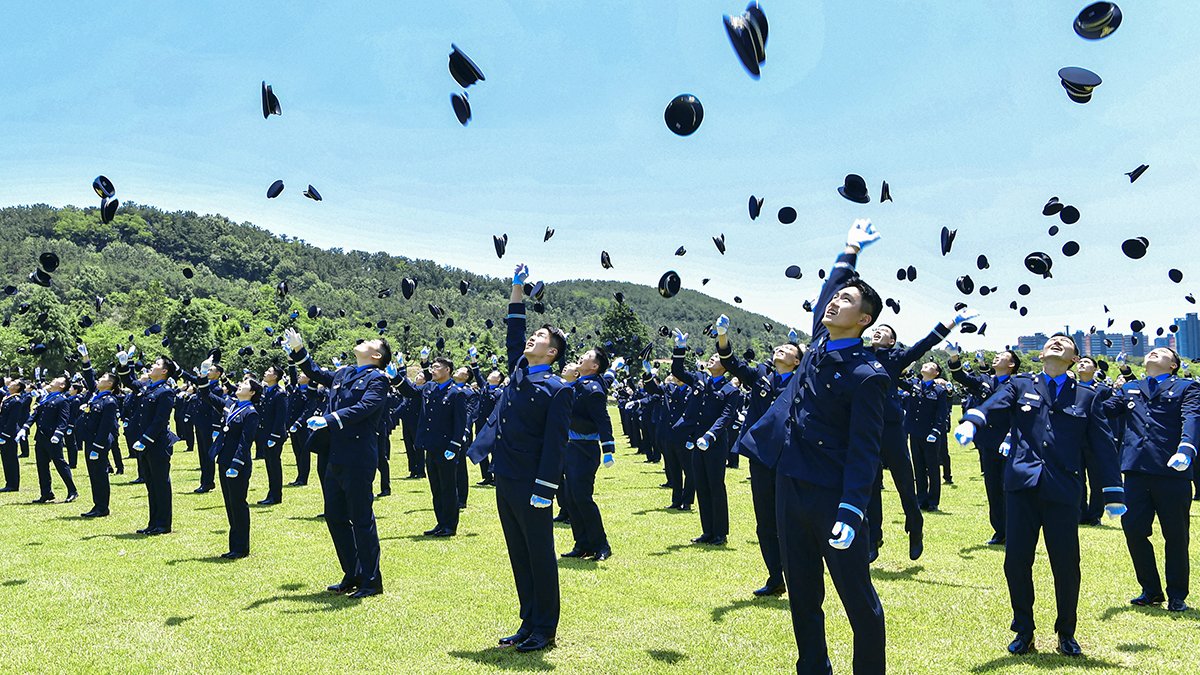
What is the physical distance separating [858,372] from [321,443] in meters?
6.02

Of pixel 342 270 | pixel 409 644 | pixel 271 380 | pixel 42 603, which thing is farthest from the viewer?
pixel 342 270

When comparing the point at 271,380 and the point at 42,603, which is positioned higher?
the point at 271,380

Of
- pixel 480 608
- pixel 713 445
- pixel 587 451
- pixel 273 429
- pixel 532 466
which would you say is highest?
pixel 273 429

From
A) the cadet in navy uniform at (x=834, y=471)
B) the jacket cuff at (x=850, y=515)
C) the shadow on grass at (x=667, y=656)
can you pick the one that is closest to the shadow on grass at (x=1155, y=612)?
the shadow on grass at (x=667, y=656)

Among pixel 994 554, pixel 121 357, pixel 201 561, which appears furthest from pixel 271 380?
pixel 994 554

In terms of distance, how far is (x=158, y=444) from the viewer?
12258mm

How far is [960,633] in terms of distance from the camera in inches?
282

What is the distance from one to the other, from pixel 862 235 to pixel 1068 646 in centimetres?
391

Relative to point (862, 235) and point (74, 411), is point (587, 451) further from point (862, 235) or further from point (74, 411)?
point (74, 411)

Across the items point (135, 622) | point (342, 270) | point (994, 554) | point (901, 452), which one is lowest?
point (994, 554)

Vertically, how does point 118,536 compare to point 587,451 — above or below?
below

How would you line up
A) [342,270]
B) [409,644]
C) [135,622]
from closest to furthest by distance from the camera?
[409,644], [135,622], [342,270]

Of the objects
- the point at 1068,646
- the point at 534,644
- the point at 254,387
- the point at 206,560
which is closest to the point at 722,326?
the point at 534,644

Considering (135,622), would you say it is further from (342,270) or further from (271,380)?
(342,270)
